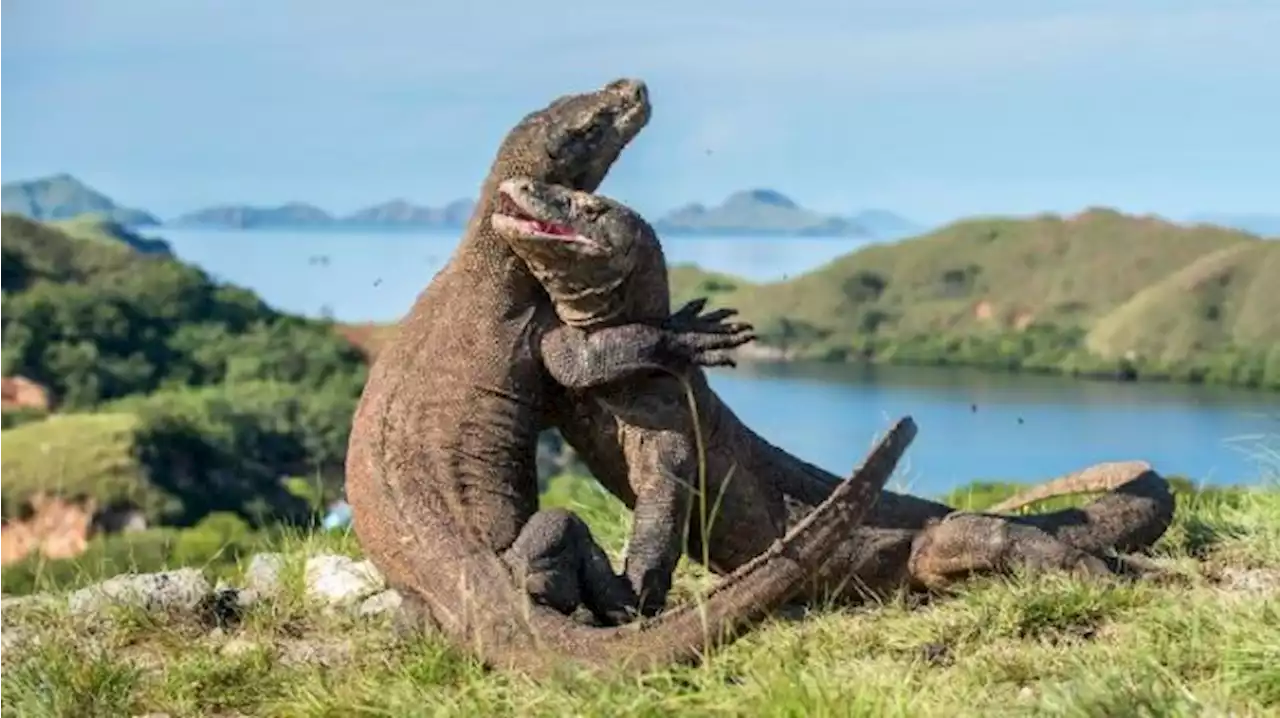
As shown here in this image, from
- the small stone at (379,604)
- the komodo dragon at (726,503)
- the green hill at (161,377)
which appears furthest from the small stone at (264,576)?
the green hill at (161,377)

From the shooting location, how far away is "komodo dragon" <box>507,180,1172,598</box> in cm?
844

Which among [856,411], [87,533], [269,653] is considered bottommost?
[87,533]

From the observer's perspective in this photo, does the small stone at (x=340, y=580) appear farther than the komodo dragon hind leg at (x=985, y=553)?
Yes

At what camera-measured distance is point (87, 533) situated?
58000 millimetres

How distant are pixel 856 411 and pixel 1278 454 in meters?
42.1

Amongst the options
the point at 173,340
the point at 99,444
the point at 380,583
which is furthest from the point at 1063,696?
the point at 173,340

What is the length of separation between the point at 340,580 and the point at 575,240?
2844 millimetres

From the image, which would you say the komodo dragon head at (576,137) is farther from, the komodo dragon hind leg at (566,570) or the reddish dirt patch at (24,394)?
the reddish dirt patch at (24,394)

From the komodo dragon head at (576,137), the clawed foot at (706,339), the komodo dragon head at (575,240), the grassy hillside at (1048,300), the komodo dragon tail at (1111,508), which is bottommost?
the grassy hillside at (1048,300)

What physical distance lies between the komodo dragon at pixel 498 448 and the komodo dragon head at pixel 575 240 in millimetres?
89

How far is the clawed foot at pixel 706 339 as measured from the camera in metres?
8.57

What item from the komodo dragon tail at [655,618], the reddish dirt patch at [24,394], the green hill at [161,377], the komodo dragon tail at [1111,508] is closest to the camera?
the komodo dragon tail at [655,618]

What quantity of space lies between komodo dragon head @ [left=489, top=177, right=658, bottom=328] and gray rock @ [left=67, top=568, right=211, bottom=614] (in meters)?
2.62

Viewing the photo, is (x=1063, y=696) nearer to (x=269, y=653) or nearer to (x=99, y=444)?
(x=269, y=653)
